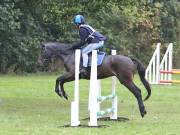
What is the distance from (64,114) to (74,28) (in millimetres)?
27099

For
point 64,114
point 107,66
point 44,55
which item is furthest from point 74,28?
point 107,66

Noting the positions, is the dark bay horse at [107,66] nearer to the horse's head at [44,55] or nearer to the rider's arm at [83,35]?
the horse's head at [44,55]

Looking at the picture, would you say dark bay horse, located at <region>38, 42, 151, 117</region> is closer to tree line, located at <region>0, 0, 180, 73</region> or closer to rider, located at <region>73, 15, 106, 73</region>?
rider, located at <region>73, 15, 106, 73</region>

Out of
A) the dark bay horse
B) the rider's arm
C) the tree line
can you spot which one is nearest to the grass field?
the dark bay horse

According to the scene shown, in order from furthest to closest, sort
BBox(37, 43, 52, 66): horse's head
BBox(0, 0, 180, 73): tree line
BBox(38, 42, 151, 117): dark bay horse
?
1. BBox(0, 0, 180, 73): tree line
2. BBox(37, 43, 52, 66): horse's head
3. BBox(38, 42, 151, 117): dark bay horse

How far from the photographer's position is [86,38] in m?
14.2

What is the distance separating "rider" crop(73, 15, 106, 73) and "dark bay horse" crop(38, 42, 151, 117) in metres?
0.39

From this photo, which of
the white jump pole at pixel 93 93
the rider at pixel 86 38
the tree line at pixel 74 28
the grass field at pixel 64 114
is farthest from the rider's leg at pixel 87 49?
the tree line at pixel 74 28

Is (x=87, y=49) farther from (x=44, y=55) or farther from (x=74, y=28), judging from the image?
(x=74, y=28)

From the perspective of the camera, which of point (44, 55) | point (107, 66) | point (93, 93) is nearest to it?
point (93, 93)

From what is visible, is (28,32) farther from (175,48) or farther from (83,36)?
(83,36)

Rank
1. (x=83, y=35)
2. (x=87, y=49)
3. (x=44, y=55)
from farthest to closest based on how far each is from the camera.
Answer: (x=44, y=55)
(x=87, y=49)
(x=83, y=35)

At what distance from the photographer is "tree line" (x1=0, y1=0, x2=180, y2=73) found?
19812mm

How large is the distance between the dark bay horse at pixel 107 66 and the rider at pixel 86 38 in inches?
15.3
